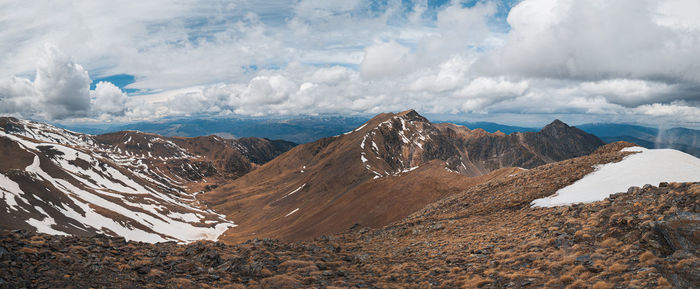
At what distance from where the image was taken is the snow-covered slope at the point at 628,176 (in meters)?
26.0

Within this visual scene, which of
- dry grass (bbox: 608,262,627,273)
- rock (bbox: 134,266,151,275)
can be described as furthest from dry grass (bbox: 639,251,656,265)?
rock (bbox: 134,266,151,275)

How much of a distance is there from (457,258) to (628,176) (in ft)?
71.0

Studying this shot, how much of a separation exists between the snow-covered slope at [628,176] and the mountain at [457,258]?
3098 mm

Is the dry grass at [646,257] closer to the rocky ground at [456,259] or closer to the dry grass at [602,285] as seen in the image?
the rocky ground at [456,259]

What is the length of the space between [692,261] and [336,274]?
15.9m

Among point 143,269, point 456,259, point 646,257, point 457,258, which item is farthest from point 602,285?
point 143,269

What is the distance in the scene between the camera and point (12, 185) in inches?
3841

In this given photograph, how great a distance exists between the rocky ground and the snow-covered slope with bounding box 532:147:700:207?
467 centimetres

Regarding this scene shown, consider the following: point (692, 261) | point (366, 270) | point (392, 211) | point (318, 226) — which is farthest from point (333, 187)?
point (692, 261)

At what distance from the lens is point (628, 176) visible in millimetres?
28625

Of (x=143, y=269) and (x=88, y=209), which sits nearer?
(x=143, y=269)

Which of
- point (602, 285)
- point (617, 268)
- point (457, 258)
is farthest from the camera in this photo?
point (457, 258)

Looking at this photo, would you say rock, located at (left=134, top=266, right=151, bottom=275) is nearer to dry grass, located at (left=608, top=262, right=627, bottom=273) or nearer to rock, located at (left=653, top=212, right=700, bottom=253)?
dry grass, located at (left=608, top=262, right=627, bottom=273)

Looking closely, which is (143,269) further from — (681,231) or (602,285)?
(681,231)
